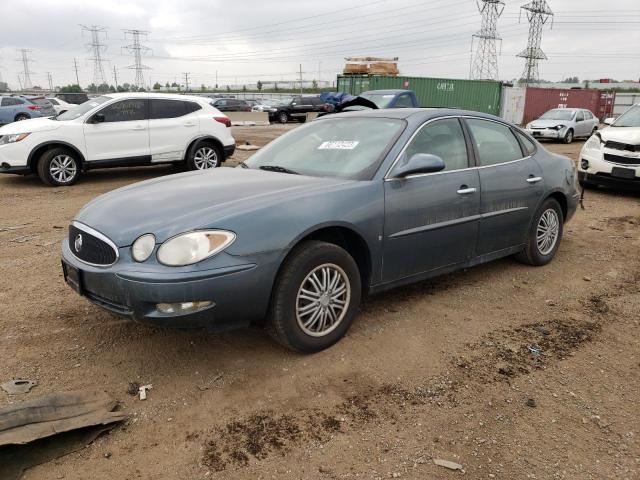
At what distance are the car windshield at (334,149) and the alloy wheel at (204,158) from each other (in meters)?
Result: 6.49

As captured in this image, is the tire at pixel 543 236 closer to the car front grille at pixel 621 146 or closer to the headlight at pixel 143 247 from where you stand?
the headlight at pixel 143 247

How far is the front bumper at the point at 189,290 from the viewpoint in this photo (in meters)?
2.88

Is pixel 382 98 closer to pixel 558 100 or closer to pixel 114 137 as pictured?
pixel 114 137

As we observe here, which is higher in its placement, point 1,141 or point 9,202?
point 1,141

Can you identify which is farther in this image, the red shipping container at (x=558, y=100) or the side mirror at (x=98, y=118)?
the red shipping container at (x=558, y=100)

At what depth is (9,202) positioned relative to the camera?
843 centimetres

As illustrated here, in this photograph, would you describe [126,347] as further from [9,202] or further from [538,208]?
[9,202]

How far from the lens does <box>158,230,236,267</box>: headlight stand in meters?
2.93

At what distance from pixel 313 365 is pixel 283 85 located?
11436 cm

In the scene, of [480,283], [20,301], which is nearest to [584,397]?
[480,283]

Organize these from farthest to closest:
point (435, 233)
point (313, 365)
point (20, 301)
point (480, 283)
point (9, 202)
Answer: point (9, 202)
point (480, 283)
point (20, 301)
point (435, 233)
point (313, 365)

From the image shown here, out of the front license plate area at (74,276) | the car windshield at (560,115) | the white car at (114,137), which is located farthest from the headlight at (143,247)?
the car windshield at (560,115)

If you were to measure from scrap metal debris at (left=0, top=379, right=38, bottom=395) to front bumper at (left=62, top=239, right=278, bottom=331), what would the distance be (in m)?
0.61

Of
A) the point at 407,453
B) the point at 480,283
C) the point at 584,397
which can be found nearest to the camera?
the point at 407,453
